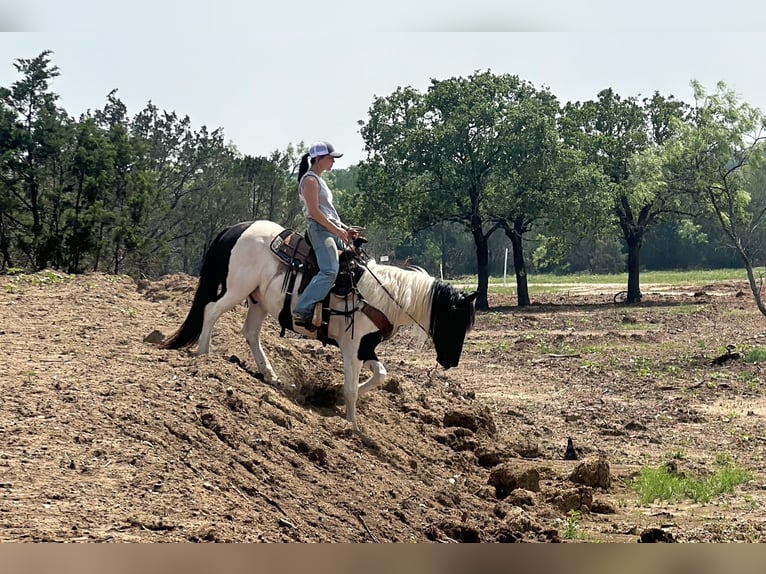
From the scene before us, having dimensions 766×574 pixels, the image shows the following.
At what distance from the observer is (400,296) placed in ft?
29.4

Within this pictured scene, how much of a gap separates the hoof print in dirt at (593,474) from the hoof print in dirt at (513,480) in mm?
499

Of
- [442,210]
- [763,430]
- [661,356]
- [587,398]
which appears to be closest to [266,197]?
[442,210]

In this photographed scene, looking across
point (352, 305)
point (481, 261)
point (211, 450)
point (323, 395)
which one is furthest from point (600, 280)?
point (211, 450)

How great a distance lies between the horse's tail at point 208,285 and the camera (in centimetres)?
941

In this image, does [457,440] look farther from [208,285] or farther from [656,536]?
[656,536]

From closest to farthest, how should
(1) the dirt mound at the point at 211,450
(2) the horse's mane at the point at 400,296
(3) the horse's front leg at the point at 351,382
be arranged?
(1) the dirt mound at the point at 211,450 → (3) the horse's front leg at the point at 351,382 → (2) the horse's mane at the point at 400,296

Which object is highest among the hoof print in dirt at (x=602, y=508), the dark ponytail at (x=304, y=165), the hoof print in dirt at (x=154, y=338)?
the dark ponytail at (x=304, y=165)

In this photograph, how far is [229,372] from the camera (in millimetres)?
8453

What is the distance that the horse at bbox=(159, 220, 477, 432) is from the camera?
29.3 ft

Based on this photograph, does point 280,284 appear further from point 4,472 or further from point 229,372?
point 4,472

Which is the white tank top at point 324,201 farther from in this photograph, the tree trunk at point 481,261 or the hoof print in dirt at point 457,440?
the tree trunk at point 481,261

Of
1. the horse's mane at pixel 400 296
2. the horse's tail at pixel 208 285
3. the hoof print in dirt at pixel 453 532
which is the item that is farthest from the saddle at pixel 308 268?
the hoof print in dirt at pixel 453 532

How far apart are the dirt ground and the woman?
92cm

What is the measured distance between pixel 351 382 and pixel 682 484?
320 cm
